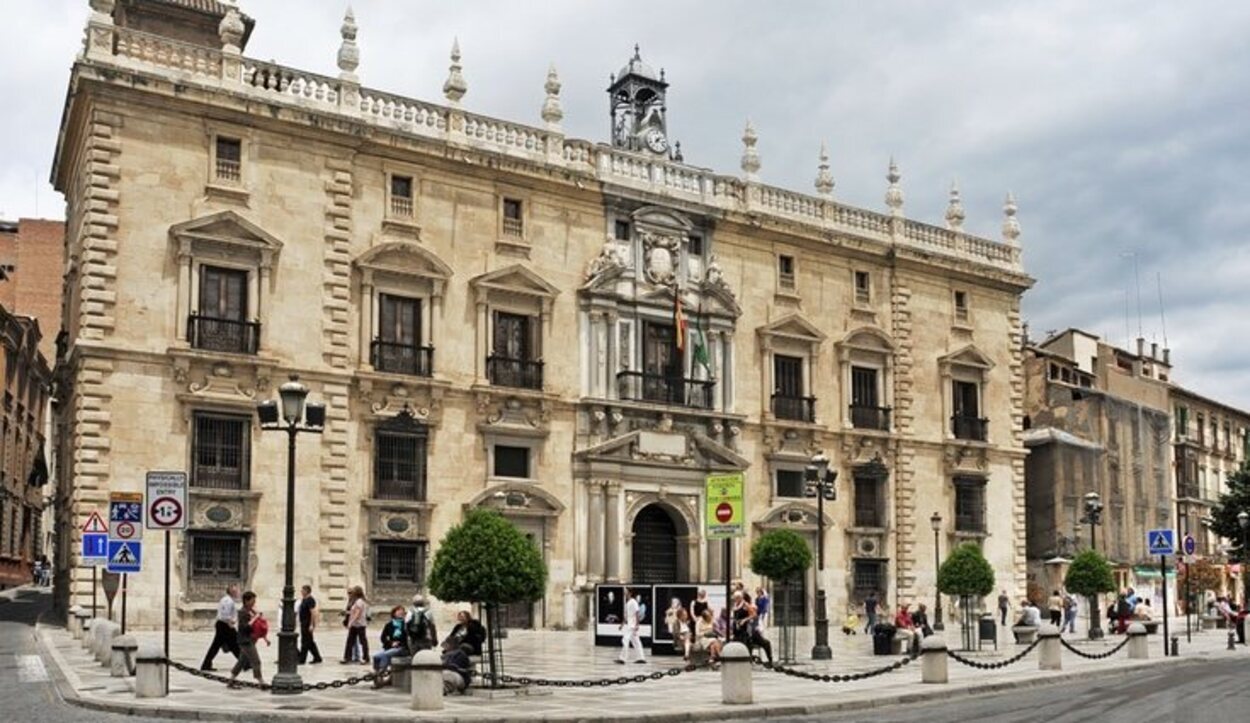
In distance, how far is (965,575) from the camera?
1417 inches

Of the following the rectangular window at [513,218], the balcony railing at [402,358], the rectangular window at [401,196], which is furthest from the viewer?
the rectangular window at [513,218]

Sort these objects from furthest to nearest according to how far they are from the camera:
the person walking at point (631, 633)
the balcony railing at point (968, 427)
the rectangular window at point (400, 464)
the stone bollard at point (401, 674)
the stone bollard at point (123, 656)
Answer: the balcony railing at point (968, 427)
the rectangular window at point (400, 464)
the person walking at point (631, 633)
the stone bollard at point (123, 656)
the stone bollard at point (401, 674)

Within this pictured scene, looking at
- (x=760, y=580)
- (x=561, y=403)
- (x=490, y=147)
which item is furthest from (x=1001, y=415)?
(x=490, y=147)

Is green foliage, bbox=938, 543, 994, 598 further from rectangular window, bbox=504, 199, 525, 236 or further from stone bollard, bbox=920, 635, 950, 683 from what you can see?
rectangular window, bbox=504, 199, 525, 236

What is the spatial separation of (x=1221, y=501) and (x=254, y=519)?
42.4 meters

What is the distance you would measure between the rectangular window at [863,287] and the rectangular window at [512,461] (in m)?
13.7

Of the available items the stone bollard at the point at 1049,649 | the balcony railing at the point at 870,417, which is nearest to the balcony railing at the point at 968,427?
the balcony railing at the point at 870,417

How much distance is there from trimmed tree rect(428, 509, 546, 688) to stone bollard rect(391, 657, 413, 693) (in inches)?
43.4

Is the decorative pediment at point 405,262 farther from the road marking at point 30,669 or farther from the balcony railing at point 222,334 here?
the road marking at point 30,669

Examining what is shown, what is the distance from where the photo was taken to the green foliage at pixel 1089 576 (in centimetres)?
3828

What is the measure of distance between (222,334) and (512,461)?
8.36 metres

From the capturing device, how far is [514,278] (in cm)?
3734

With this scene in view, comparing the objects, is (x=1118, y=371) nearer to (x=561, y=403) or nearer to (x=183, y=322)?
(x=561, y=403)

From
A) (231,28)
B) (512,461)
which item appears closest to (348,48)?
(231,28)
